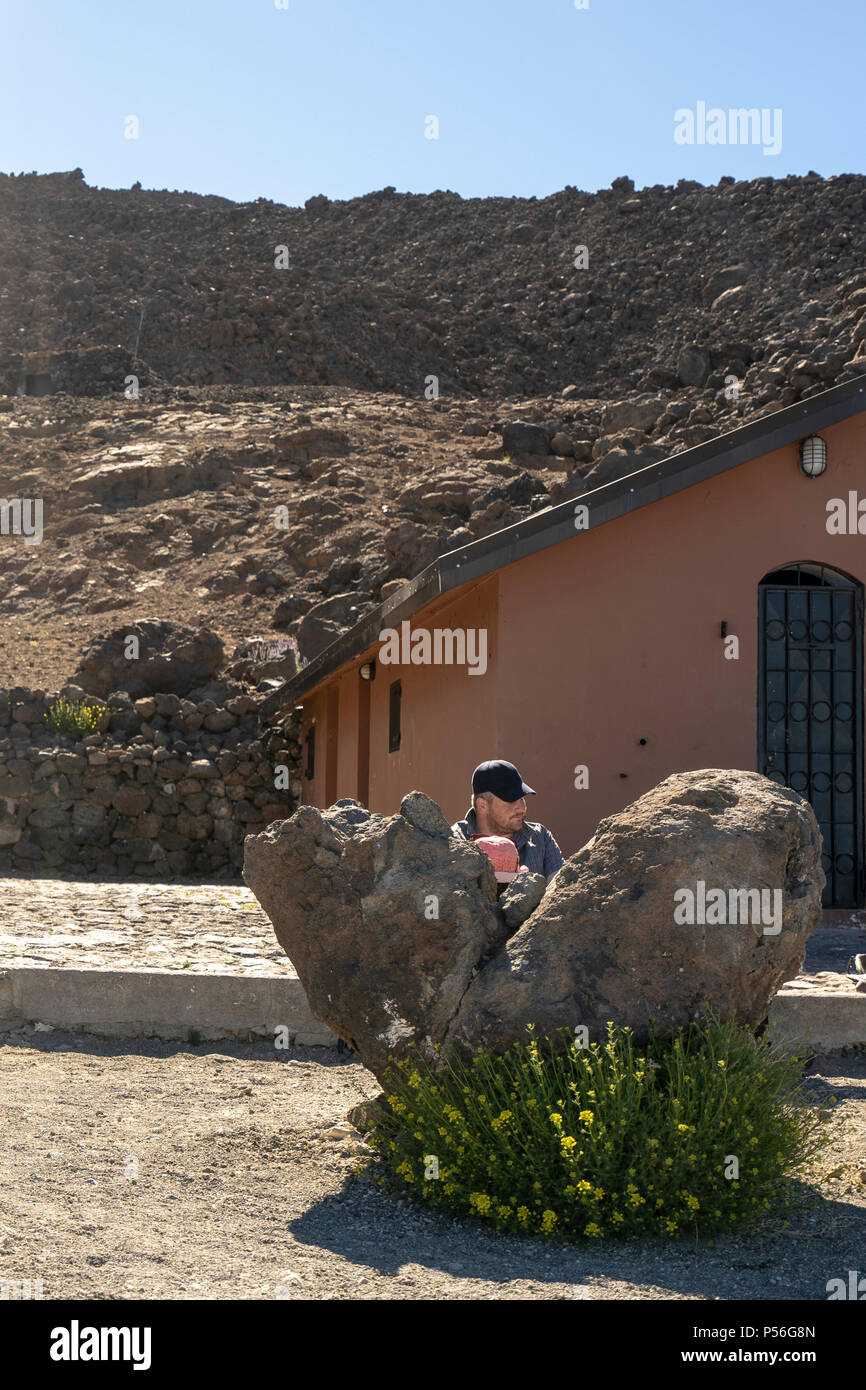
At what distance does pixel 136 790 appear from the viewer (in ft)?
55.5

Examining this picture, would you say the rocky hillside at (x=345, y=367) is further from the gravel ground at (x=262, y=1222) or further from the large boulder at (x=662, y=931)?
the gravel ground at (x=262, y=1222)

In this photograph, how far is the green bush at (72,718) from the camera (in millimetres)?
17562

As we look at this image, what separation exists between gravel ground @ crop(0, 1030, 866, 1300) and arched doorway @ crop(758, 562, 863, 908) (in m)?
4.90

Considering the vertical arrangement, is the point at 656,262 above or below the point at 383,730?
above

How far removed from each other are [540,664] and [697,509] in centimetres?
190

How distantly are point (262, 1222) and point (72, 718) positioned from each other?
1368cm

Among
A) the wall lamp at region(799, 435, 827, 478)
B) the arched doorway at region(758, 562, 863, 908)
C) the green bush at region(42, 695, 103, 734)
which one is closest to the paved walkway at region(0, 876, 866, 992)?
the arched doorway at region(758, 562, 863, 908)

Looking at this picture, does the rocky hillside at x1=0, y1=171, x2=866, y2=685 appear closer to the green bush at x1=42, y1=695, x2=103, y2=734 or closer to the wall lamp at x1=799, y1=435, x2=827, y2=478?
the wall lamp at x1=799, y1=435, x2=827, y2=478

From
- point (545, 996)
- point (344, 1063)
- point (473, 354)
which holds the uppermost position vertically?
point (473, 354)

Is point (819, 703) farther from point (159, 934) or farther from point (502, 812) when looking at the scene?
point (502, 812)
